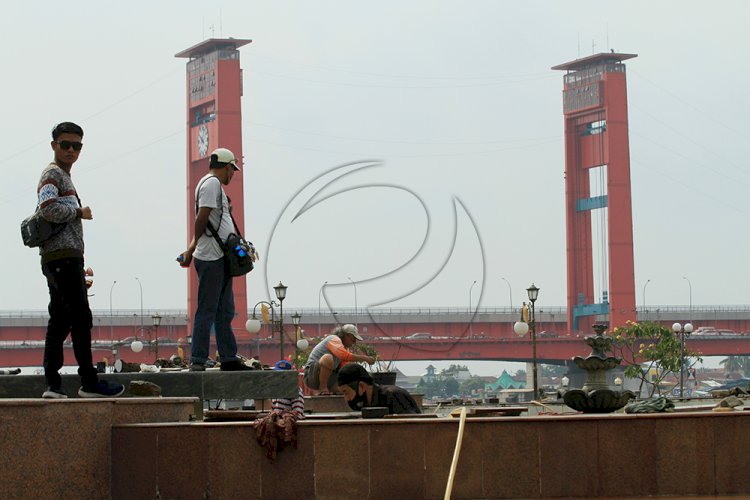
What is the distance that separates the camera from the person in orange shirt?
543 inches

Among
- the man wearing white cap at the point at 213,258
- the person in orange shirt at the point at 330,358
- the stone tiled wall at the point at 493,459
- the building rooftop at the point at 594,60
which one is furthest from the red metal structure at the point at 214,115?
the stone tiled wall at the point at 493,459

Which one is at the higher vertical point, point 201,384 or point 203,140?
point 203,140

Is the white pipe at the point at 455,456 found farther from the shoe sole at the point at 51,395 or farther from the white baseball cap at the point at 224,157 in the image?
the white baseball cap at the point at 224,157

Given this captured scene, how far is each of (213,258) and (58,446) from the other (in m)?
2.36

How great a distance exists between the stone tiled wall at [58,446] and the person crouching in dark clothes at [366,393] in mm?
1962

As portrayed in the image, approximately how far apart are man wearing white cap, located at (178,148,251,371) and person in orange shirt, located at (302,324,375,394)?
161 cm

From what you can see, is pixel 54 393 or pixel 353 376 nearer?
pixel 54 393

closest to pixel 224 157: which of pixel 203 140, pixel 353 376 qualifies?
pixel 353 376

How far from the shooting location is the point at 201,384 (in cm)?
1206

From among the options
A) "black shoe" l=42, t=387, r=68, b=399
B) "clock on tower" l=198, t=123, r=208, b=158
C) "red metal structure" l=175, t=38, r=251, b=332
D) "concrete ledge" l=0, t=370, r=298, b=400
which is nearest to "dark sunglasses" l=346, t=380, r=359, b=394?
"concrete ledge" l=0, t=370, r=298, b=400

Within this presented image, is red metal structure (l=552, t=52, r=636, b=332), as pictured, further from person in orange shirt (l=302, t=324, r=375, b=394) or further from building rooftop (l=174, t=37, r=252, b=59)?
person in orange shirt (l=302, t=324, r=375, b=394)

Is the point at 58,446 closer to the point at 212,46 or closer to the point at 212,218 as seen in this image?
the point at 212,218

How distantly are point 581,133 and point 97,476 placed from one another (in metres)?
132

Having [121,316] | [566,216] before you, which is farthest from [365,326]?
[566,216]
